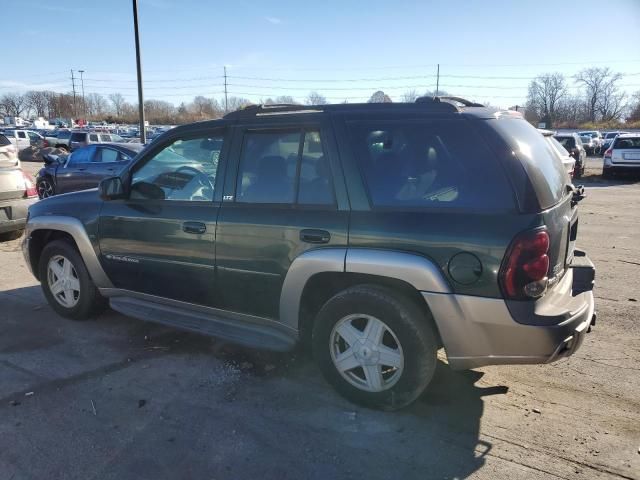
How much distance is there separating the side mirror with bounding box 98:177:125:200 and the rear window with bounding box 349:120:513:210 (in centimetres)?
209

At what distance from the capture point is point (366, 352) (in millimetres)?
3184

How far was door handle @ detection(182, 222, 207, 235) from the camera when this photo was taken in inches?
146

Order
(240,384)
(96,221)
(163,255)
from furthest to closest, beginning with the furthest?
(96,221)
(163,255)
(240,384)

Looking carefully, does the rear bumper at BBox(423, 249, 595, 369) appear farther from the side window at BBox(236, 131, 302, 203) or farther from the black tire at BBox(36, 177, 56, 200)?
the black tire at BBox(36, 177, 56, 200)

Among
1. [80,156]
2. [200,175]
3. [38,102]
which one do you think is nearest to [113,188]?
[200,175]

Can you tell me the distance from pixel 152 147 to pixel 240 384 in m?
2.04

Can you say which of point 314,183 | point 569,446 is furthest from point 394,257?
point 569,446

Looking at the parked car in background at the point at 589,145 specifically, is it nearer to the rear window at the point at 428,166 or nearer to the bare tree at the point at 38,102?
the rear window at the point at 428,166

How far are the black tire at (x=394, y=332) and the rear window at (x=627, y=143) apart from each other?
754 inches

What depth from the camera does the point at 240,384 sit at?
11.8 ft

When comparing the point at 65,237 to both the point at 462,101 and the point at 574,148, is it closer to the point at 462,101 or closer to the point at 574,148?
the point at 462,101

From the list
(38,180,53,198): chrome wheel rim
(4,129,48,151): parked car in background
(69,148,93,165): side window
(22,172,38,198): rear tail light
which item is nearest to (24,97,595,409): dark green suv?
(22,172,38,198): rear tail light

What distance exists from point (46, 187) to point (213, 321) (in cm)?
1187

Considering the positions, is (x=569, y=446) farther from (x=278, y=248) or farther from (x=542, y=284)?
(x=278, y=248)
